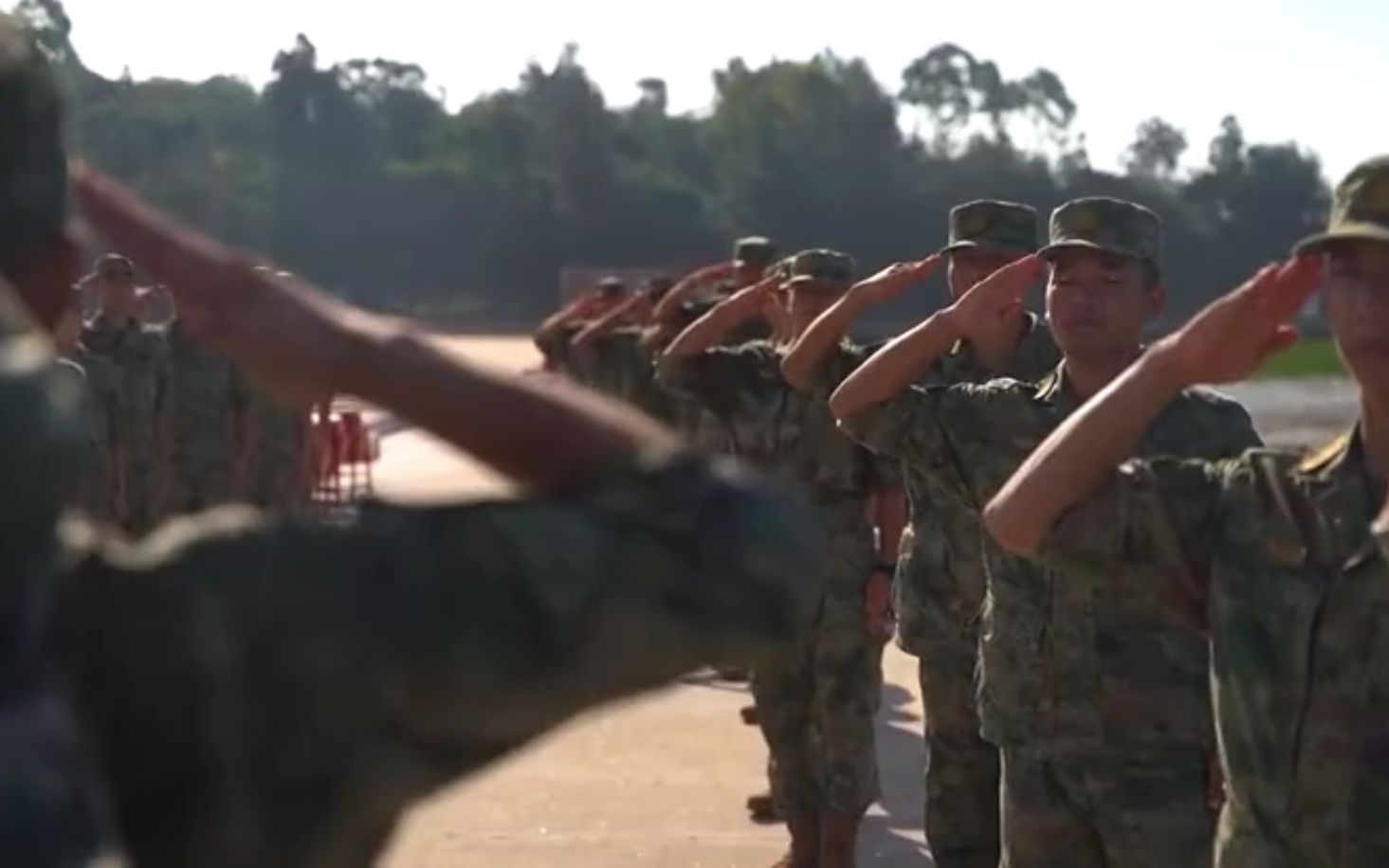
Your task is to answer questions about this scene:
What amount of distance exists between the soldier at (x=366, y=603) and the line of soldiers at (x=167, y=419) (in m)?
9.40

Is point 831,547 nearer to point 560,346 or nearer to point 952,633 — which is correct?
point 952,633

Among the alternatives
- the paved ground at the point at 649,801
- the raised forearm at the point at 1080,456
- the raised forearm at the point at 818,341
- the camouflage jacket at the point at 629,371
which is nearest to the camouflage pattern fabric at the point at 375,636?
the raised forearm at the point at 1080,456

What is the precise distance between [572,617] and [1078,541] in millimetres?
1969

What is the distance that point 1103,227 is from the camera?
4891 mm

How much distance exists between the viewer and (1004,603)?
502 centimetres

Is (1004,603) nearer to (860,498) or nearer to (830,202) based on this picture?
(860,498)

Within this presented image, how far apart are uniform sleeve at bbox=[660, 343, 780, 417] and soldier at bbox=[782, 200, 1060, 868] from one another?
1.13 metres

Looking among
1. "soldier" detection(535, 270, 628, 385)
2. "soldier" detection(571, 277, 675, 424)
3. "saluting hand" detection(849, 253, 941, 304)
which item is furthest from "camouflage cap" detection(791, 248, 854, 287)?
"soldier" detection(535, 270, 628, 385)

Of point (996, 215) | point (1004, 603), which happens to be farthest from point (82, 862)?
point (996, 215)

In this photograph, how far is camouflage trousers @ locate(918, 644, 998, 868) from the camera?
603 centimetres

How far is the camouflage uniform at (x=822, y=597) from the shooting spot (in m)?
6.89

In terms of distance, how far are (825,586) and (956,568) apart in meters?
0.59

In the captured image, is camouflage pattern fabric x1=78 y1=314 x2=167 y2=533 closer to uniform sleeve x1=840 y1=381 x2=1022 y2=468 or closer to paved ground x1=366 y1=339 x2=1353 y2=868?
paved ground x1=366 y1=339 x2=1353 y2=868

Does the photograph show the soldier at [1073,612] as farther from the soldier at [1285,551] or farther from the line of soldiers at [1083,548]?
the soldier at [1285,551]
